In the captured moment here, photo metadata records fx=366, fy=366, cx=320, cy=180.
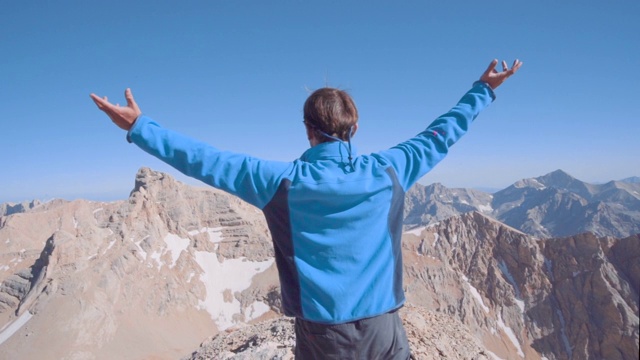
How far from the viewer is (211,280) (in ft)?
273

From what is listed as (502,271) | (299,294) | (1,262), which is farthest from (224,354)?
(502,271)

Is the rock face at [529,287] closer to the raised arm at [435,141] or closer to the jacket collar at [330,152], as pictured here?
the raised arm at [435,141]

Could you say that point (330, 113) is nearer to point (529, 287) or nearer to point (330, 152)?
point (330, 152)

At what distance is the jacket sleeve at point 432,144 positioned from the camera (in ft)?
10.7

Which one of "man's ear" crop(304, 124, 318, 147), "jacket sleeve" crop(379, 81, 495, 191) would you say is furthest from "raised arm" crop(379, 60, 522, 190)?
"man's ear" crop(304, 124, 318, 147)

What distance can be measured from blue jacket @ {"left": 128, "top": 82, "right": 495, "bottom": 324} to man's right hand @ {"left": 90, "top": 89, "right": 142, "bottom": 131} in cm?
12

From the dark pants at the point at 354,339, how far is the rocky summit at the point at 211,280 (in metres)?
54.7

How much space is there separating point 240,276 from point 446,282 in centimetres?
5029

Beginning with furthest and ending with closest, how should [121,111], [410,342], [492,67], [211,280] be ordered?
1. [211,280]
2. [410,342]
3. [492,67]
4. [121,111]

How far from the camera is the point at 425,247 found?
97625 millimetres

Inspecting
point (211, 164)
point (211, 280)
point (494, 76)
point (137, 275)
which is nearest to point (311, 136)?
point (211, 164)

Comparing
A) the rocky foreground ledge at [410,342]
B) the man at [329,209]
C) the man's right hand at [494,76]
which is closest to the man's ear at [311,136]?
the man at [329,209]

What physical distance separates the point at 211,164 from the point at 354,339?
1.90 metres

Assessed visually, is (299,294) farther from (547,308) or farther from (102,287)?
(547,308)
